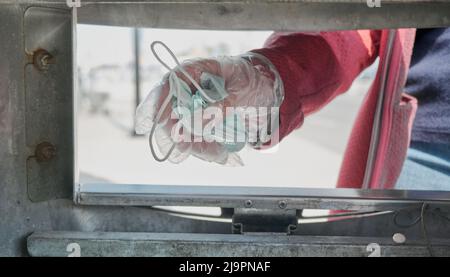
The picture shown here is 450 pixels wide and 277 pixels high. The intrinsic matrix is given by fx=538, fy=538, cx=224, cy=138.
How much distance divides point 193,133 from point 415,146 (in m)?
1.07

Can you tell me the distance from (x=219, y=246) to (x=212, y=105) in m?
0.33

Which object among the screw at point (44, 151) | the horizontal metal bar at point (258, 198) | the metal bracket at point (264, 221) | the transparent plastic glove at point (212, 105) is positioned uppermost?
the transparent plastic glove at point (212, 105)

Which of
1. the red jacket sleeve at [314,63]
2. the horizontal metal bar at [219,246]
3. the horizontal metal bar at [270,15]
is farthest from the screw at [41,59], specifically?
the red jacket sleeve at [314,63]

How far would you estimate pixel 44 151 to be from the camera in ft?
4.49

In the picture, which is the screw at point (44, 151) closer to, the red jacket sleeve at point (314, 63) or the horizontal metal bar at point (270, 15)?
the horizontal metal bar at point (270, 15)

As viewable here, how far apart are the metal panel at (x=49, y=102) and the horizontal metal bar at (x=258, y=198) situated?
96 millimetres

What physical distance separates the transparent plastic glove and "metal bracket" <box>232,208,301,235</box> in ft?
0.45

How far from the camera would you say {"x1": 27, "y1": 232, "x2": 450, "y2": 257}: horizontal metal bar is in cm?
124

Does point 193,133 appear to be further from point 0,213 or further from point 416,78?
point 416,78

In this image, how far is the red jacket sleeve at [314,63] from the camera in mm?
1488

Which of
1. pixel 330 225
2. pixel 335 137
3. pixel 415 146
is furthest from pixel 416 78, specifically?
pixel 335 137

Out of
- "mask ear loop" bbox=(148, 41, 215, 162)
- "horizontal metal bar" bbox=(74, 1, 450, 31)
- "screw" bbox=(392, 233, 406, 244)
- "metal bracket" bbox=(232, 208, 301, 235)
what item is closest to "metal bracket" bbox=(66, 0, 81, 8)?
"horizontal metal bar" bbox=(74, 1, 450, 31)

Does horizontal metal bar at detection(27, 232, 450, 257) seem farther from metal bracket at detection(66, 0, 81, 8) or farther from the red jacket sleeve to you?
metal bracket at detection(66, 0, 81, 8)

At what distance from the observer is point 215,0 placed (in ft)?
3.91
